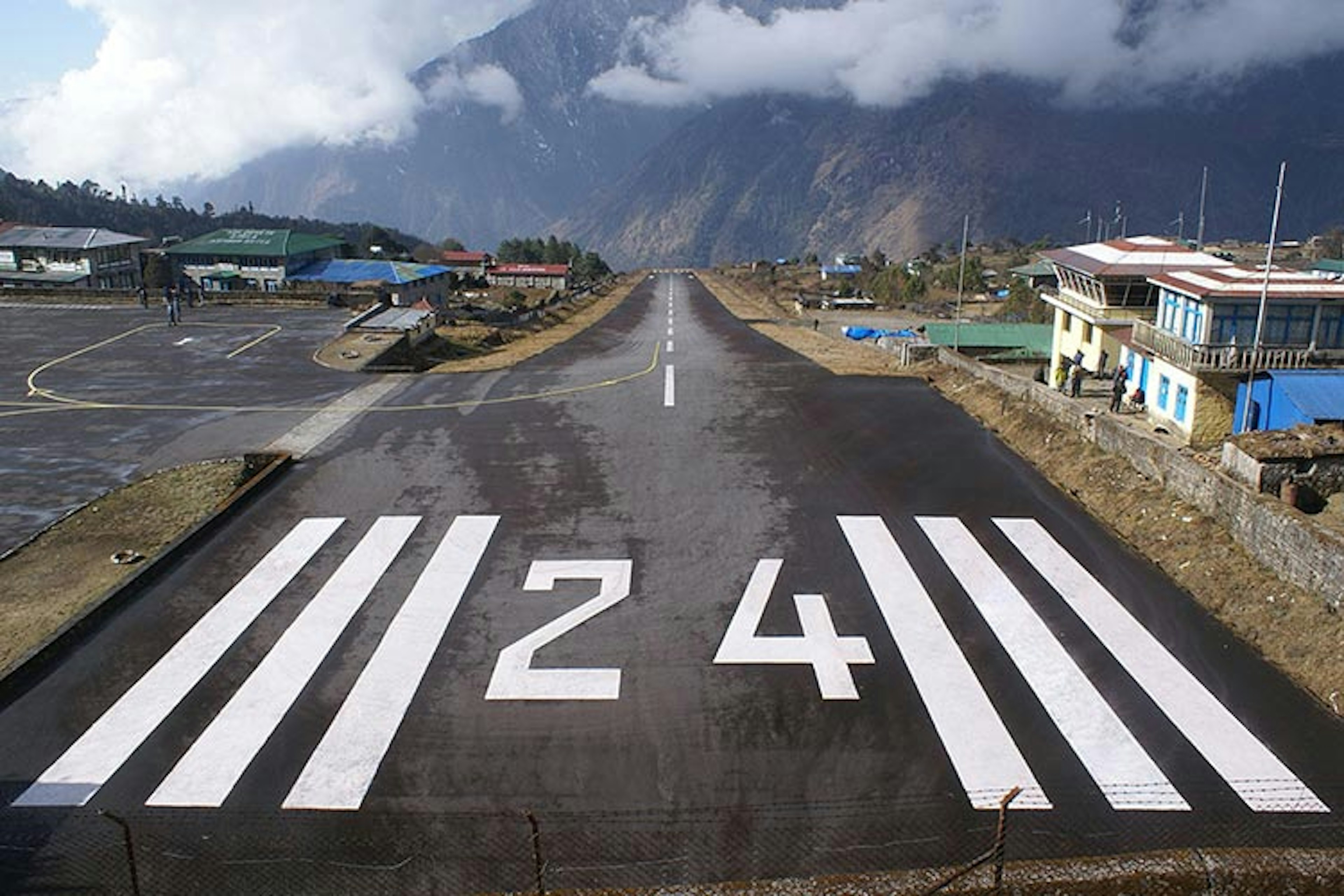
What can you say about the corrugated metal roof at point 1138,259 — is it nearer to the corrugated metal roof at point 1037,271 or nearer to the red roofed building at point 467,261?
the corrugated metal roof at point 1037,271

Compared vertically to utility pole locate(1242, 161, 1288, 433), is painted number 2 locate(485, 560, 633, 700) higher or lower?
lower

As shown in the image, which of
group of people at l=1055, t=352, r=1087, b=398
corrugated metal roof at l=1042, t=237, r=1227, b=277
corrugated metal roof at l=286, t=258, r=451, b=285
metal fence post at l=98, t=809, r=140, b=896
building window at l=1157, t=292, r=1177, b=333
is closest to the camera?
metal fence post at l=98, t=809, r=140, b=896

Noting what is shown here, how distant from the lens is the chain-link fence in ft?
37.8

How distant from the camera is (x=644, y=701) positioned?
52.1 feet

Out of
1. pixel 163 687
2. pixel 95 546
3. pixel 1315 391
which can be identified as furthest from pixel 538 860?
pixel 1315 391

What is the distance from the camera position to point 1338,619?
57.2 feet

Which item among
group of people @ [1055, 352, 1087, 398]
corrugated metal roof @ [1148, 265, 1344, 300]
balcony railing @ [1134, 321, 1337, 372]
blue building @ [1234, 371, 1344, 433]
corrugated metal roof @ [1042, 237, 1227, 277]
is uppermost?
corrugated metal roof @ [1042, 237, 1227, 277]

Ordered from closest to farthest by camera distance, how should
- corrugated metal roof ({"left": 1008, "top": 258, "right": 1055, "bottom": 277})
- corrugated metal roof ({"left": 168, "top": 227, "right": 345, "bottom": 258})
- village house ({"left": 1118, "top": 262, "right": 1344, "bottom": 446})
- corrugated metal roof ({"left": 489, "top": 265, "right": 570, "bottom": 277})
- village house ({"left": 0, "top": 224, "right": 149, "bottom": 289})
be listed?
village house ({"left": 1118, "top": 262, "right": 1344, "bottom": 446}) < village house ({"left": 0, "top": 224, "right": 149, "bottom": 289}) < corrugated metal roof ({"left": 168, "top": 227, "right": 345, "bottom": 258}) < corrugated metal roof ({"left": 1008, "top": 258, "right": 1055, "bottom": 277}) < corrugated metal roof ({"left": 489, "top": 265, "right": 570, "bottom": 277})

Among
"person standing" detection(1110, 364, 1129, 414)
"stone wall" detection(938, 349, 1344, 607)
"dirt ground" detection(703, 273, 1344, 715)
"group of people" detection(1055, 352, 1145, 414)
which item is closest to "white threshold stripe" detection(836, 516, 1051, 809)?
"dirt ground" detection(703, 273, 1344, 715)

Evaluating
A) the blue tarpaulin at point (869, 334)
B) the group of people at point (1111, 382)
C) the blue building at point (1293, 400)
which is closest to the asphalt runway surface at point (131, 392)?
the group of people at point (1111, 382)

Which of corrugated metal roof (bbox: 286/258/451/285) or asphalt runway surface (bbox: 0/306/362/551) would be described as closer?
asphalt runway surface (bbox: 0/306/362/551)

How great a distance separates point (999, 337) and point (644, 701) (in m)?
54.3

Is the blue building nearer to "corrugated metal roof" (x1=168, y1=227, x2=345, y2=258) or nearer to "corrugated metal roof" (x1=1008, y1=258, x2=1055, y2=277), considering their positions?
"corrugated metal roof" (x1=1008, y1=258, x2=1055, y2=277)

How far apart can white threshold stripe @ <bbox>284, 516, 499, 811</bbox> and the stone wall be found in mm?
16900
